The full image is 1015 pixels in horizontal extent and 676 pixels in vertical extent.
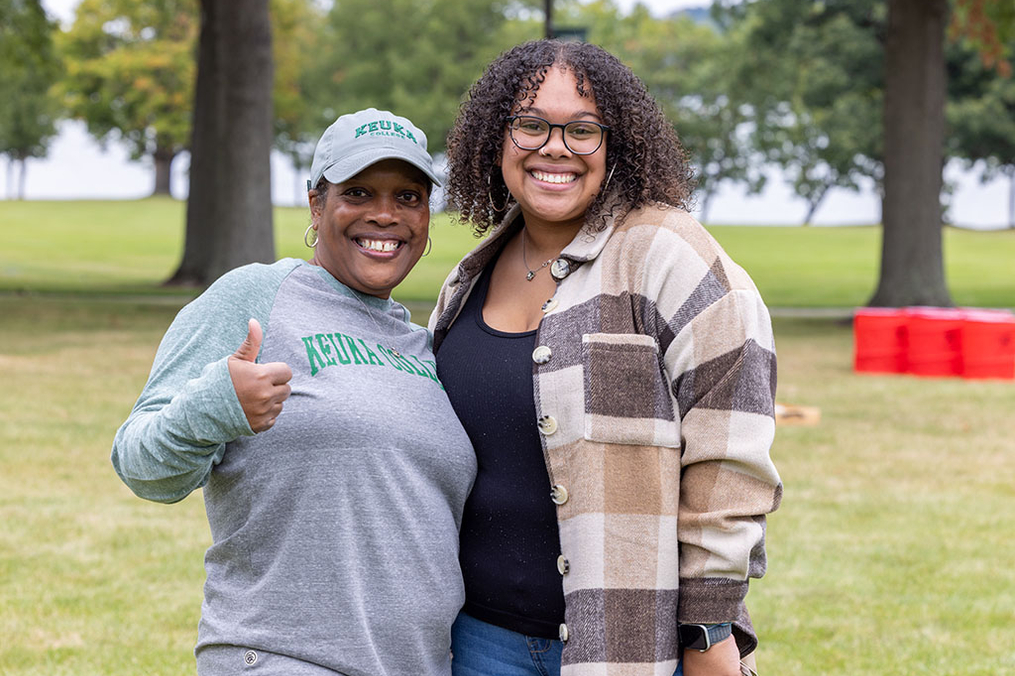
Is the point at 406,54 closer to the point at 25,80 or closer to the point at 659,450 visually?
the point at 25,80

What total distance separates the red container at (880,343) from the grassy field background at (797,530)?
1.18 ft

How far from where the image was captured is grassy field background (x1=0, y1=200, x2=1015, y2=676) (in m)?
5.35

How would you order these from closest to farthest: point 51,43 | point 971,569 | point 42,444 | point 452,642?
point 452,642 → point 971,569 → point 42,444 → point 51,43

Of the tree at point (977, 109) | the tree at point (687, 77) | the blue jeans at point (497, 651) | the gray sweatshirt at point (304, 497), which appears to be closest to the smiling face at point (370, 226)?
the gray sweatshirt at point (304, 497)

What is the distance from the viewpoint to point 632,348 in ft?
8.20

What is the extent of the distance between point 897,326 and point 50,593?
36.5 ft

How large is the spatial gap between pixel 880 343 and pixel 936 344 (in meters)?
0.68

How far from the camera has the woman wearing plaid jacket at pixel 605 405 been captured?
245 centimetres

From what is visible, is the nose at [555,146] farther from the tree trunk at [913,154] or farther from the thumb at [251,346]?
the tree trunk at [913,154]

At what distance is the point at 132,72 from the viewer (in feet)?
190

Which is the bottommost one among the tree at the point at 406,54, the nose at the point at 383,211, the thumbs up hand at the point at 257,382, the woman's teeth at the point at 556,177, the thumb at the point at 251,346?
the thumbs up hand at the point at 257,382

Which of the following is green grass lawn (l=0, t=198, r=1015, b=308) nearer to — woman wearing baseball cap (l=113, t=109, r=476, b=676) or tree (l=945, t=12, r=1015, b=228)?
tree (l=945, t=12, r=1015, b=228)

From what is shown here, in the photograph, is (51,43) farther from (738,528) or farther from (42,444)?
(738,528)

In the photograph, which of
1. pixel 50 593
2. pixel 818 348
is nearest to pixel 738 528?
pixel 50 593
